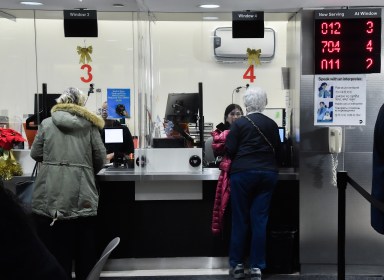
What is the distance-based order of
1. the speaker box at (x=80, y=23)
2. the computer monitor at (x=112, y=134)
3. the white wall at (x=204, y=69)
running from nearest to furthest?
the computer monitor at (x=112, y=134) < the speaker box at (x=80, y=23) < the white wall at (x=204, y=69)

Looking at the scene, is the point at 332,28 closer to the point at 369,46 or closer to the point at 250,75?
the point at 369,46

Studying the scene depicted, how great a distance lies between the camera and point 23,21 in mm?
6730

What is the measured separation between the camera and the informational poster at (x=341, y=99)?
407 cm

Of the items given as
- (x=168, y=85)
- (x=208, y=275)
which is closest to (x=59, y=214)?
(x=208, y=275)

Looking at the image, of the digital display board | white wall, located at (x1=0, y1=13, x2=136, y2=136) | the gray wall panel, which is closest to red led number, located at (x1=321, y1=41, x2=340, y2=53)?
the digital display board

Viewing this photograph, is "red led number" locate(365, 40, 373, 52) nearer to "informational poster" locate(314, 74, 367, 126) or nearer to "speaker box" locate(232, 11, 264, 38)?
"informational poster" locate(314, 74, 367, 126)

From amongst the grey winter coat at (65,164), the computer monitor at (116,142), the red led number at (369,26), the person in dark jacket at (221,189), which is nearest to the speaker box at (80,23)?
the computer monitor at (116,142)

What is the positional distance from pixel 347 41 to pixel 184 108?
4.90 ft

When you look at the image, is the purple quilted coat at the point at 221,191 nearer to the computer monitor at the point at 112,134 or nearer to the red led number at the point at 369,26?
the computer monitor at the point at 112,134

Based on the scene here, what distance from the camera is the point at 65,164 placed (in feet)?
11.2

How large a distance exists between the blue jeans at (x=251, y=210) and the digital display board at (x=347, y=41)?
1.05 meters

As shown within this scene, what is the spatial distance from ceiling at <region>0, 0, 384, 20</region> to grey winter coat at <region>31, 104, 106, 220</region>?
1221 mm

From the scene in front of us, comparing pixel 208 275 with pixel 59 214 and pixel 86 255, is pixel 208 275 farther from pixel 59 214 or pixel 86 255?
pixel 59 214

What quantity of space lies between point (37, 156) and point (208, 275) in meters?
1.70
